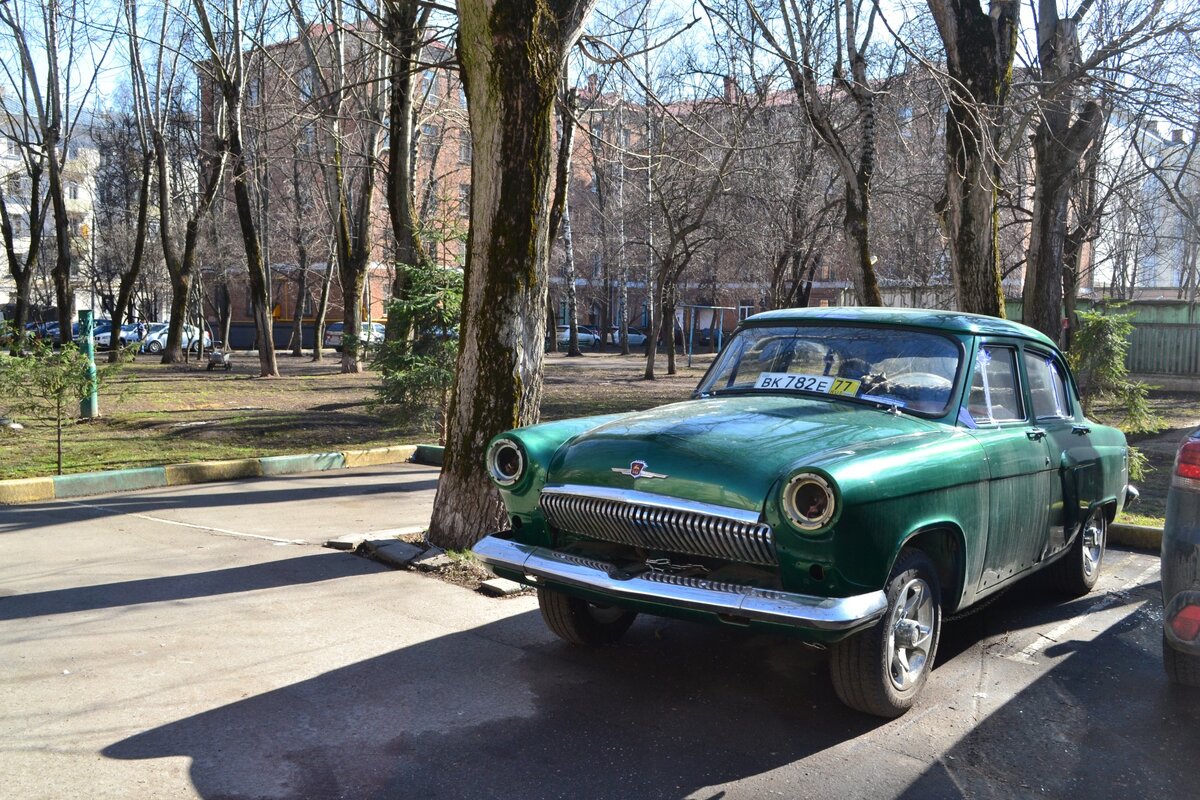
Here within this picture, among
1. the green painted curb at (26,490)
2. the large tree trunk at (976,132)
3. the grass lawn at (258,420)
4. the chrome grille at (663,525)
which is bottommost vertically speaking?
the green painted curb at (26,490)

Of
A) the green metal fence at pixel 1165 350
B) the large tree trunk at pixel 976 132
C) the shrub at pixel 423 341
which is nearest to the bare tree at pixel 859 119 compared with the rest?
the large tree trunk at pixel 976 132

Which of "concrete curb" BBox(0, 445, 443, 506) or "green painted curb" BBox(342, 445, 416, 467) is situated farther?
"green painted curb" BBox(342, 445, 416, 467)

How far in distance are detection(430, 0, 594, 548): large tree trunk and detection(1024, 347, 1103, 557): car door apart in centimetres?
327

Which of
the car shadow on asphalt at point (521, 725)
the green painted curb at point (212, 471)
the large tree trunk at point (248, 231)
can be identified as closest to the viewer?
the car shadow on asphalt at point (521, 725)

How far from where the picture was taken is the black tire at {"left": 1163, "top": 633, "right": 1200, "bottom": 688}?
463 centimetres

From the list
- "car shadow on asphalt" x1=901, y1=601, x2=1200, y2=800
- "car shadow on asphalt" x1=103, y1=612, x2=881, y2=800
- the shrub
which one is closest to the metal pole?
the shrub

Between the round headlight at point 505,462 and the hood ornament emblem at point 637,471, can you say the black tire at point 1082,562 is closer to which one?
the hood ornament emblem at point 637,471

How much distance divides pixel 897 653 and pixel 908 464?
0.85m

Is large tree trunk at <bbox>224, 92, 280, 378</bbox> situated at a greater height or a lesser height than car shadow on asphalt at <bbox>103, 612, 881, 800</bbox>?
greater

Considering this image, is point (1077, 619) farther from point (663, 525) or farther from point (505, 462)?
point (505, 462)

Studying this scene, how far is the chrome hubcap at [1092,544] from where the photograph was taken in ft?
21.1

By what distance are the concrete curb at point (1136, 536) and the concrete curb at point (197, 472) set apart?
24.5 ft

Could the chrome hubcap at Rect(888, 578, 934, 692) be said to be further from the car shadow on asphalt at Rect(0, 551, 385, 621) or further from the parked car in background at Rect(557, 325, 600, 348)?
the parked car in background at Rect(557, 325, 600, 348)

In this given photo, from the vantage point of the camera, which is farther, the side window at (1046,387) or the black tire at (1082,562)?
the black tire at (1082,562)
